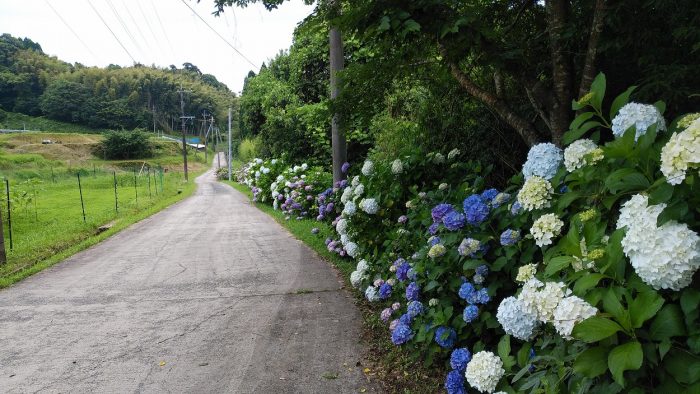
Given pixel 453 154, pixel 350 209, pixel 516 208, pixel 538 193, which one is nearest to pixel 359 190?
pixel 350 209

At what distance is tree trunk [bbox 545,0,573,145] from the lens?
3.68 m

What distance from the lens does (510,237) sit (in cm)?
281

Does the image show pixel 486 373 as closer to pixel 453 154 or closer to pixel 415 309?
pixel 415 309

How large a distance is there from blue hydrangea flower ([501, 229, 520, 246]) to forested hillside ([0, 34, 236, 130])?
89278mm

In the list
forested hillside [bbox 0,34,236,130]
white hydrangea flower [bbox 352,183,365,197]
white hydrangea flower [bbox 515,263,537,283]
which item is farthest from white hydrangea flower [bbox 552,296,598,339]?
forested hillside [bbox 0,34,236,130]

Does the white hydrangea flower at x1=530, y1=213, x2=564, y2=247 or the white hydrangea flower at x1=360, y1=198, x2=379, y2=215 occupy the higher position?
the white hydrangea flower at x1=530, y1=213, x2=564, y2=247

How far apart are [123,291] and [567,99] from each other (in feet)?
19.6

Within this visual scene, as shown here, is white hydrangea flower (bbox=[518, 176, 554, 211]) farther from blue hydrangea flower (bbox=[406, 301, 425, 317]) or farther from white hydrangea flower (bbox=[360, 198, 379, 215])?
white hydrangea flower (bbox=[360, 198, 379, 215])

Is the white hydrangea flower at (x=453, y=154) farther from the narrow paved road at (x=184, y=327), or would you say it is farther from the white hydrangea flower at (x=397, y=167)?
the narrow paved road at (x=184, y=327)

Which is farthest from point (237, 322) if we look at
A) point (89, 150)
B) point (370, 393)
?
point (89, 150)

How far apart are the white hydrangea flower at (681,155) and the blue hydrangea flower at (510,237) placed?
136cm

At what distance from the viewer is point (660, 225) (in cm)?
149

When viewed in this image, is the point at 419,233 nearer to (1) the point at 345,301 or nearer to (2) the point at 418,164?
(2) the point at 418,164

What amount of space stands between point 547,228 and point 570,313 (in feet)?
1.74
